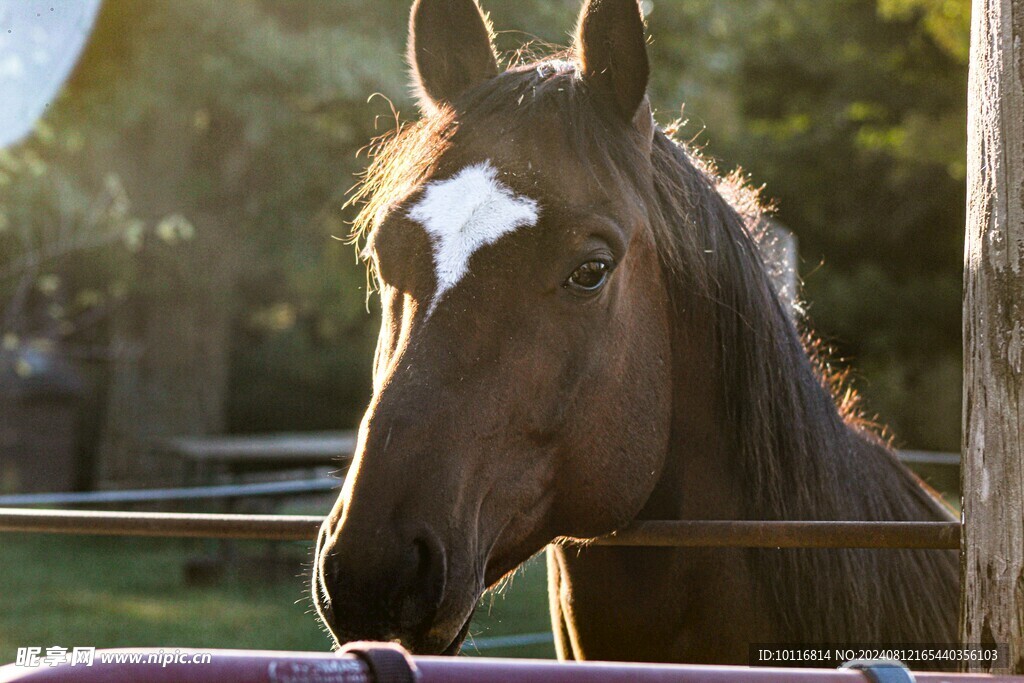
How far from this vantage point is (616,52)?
2.05 meters

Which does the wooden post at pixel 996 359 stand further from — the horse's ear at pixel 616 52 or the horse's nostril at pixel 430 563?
the horse's nostril at pixel 430 563

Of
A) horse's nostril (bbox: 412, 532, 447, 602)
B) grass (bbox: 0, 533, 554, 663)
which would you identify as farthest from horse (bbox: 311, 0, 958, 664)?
grass (bbox: 0, 533, 554, 663)

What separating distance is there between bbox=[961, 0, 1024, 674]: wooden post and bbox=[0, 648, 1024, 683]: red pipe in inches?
11.1

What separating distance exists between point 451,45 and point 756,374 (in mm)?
1063

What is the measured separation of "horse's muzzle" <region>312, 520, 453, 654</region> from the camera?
58.4 inches

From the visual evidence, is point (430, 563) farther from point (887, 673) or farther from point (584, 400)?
point (887, 673)

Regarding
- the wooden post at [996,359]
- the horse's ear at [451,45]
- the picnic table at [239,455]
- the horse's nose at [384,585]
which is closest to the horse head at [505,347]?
the horse's nose at [384,585]

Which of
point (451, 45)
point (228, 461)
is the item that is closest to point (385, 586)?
point (451, 45)

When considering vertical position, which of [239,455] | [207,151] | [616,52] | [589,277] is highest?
[207,151]

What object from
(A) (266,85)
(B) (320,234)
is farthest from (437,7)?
(B) (320,234)

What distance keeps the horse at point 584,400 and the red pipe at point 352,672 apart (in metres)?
0.41

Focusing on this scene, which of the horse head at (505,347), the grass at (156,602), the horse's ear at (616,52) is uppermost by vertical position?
the horse's ear at (616,52)

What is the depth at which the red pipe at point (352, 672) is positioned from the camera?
1.02 m

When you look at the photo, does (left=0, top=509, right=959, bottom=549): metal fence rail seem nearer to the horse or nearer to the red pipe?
the horse
